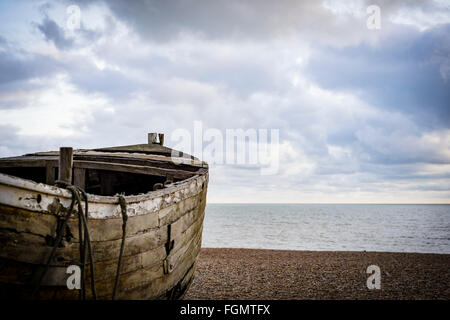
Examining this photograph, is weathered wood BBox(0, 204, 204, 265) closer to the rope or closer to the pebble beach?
the rope

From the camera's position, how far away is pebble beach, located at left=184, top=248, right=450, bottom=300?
791 centimetres

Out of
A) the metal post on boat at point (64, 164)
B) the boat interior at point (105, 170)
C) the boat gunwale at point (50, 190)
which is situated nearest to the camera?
the boat gunwale at point (50, 190)

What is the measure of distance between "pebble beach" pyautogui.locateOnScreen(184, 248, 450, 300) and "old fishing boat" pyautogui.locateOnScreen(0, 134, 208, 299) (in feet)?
12.5

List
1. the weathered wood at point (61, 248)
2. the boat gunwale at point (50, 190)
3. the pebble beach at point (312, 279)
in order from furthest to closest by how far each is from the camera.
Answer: the pebble beach at point (312, 279) < the weathered wood at point (61, 248) < the boat gunwale at point (50, 190)

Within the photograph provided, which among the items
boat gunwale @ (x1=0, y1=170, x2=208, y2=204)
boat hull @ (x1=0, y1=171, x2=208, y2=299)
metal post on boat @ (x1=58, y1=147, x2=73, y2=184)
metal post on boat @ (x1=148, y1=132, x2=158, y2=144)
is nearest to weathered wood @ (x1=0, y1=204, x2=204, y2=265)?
boat hull @ (x1=0, y1=171, x2=208, y2=299)

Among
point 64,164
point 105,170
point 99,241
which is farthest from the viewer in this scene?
point 105,170

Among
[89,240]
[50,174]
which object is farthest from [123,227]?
[50,174]

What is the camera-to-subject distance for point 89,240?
3.19m

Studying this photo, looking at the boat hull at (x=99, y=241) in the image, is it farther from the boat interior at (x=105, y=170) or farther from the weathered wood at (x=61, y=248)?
the boat interior at (x=105, y=170)

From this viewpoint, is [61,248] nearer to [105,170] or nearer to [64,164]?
[64,164]

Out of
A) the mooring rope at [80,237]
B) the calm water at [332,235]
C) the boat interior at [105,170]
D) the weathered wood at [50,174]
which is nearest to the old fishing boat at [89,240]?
the mooring rope at [80,237]

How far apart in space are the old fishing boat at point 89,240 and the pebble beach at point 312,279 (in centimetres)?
380

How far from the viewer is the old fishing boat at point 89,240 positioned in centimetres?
291

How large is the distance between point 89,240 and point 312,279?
7901mm
